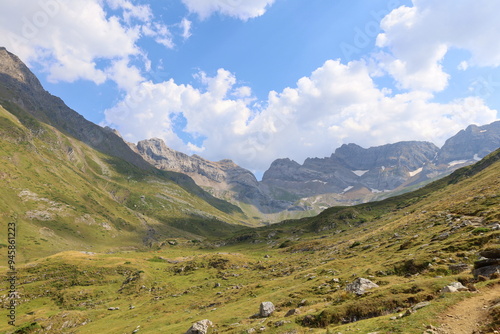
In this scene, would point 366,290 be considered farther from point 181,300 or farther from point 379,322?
point 181,300

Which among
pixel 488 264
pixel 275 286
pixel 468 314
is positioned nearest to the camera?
pixel 468 314

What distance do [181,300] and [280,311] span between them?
28130 millimetres

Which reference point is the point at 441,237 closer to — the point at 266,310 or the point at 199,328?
the point at 266,310

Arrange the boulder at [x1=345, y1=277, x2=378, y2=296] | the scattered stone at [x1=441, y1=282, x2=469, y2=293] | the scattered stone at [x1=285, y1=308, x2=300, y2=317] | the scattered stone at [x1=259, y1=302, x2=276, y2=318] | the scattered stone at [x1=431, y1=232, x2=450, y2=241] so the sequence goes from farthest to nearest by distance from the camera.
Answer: the scattered stone at [x1=431, y1=232, x2=450, y2=241] → the scattered stone at [x1=259, y1=302, x2=276, y2=318] → the scattered stone at [x1=285, y1=308, x2=300, y2=317] → the boulder at [x1=345, y1=277, x2=378, y2=296] → the scattered stone at [x1=441, y1=282, x2=469, y2=293]

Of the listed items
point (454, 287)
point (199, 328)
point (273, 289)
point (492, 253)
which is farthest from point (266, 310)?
point (492, 253)

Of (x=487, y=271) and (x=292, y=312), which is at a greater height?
(x=487, y=271)

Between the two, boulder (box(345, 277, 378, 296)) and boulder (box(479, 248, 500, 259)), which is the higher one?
boulder (box(479, 248, 500, 259))

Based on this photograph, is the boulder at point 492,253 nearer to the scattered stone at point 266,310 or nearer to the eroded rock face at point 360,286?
the eroded rock face at point 360,286

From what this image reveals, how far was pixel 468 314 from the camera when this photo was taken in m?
15.8

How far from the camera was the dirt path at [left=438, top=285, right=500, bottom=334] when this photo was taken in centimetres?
1476

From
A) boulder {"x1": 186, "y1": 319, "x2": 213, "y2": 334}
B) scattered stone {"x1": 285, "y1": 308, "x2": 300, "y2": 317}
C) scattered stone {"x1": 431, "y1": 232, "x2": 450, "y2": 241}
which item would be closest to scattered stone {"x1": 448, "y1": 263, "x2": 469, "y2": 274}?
scattered stone {"x1": 431, "y1": 232, "x2": 450, "y2": 241}

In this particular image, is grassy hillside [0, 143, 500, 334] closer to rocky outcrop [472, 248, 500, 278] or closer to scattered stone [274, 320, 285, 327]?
scattered stone [274, 320, 285, 327]

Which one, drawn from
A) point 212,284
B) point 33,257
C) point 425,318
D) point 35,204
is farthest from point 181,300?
point 35,204

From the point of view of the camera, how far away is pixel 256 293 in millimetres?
41844
